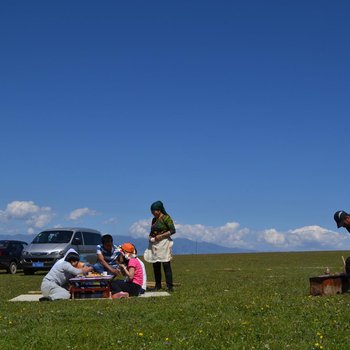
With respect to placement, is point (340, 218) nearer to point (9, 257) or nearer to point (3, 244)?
point (9, 257)

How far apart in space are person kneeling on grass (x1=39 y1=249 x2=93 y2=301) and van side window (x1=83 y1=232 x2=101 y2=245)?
15.3 meters

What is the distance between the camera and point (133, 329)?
8742 millimetres

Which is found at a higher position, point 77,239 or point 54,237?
point 54,237

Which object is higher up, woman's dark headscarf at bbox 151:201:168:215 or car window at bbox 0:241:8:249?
woman's dark headscarf at bbox 151:201:168:215

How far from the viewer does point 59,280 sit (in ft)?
46.2

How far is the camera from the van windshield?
97.2ft

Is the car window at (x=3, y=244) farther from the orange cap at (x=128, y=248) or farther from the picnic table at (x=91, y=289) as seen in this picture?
the picnic table at (x=91, y=289)

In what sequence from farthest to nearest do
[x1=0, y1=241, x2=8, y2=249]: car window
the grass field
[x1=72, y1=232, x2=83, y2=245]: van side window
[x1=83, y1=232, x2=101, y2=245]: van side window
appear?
[x1=0, y1=241, x2=8, y2=249]: car window → [x1=83, y1=232, x2=101, y2=245]: van side window → [x1=72, y1=232, x2=83, y2=245]: van side window → the grass field

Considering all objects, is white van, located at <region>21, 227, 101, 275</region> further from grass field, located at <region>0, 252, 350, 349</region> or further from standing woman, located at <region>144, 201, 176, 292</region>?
grass field, located at <region>0, 252, 350, 349</region>

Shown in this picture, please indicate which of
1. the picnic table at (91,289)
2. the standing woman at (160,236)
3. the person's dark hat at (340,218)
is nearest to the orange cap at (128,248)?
the standing woman at (160,236)

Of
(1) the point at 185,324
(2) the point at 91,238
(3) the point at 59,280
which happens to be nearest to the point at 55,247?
(2) the point at 91,238

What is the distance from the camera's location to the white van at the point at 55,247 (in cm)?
2862

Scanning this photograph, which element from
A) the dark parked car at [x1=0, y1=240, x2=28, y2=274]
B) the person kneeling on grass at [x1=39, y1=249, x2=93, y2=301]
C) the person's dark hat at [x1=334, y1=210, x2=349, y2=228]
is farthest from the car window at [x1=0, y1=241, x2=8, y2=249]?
the person's dark hat at [x1=334, y1=210, x2=349, y2=228]

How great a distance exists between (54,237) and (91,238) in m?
1.81
